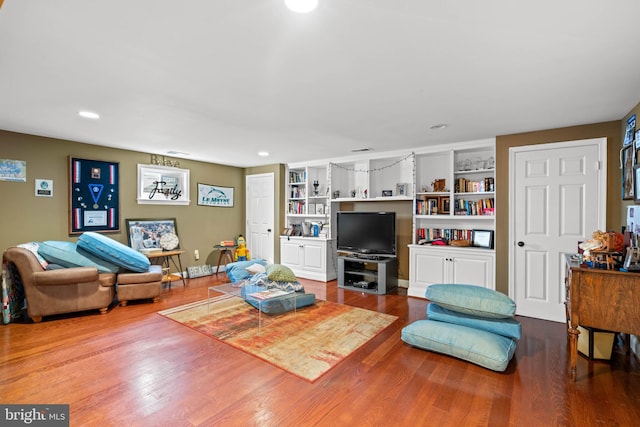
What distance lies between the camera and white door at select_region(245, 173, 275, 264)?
21.2 feet

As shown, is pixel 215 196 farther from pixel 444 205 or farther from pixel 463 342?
pixel 463 342

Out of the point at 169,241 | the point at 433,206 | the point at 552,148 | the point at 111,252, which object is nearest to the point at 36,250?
the point at 111,252

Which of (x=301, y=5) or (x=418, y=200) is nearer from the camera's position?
(x=301, y=5)

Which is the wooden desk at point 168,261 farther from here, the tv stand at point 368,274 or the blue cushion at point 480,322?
the blue cushion at point 480,322

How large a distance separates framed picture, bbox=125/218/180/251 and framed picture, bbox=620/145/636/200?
6166 millimetres

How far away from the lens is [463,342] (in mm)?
2605

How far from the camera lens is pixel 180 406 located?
201 cm

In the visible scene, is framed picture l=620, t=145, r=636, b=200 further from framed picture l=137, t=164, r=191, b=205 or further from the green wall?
framed picture l=137, t=164, r=191, b=205

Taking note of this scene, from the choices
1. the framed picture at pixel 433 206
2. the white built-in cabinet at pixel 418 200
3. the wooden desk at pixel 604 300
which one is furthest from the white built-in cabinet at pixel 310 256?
the wooden desk at pixel 604 300

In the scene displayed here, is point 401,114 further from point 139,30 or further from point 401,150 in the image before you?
point 139,30

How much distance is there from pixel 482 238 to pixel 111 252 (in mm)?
4989

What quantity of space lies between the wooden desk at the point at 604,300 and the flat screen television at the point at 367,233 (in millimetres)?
2715

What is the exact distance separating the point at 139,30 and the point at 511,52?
2.22 m

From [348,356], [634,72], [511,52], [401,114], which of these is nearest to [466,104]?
[401,114]
